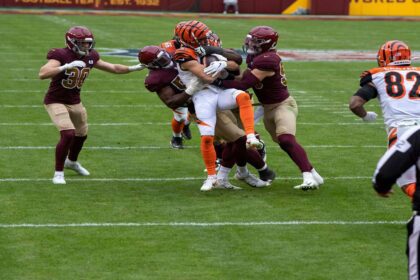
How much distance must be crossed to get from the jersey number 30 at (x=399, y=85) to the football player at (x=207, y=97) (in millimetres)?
1730

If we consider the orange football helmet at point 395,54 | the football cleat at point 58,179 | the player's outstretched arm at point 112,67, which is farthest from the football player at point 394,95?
the football cleat at point 58,179

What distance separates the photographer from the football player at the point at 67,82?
10.2 meters

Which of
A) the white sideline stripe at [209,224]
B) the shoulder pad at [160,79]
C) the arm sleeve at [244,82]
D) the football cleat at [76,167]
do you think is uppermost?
the arm sleeve at [244,82]

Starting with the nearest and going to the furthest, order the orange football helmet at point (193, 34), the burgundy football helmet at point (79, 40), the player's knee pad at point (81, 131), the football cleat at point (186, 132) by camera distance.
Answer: the orange football helmet at point (193, 34) < the burgundy football helmet at point (79, 40) < the player's knee pad at point (81, 131) < the football cleat at point (186, 132)

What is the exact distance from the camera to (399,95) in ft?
27.0

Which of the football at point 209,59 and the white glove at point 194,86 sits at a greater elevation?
the football at point 209,59

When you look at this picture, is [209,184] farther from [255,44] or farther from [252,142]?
[255,44]

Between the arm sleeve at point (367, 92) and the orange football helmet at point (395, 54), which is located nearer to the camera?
the arm sleeve at point (367, 92)

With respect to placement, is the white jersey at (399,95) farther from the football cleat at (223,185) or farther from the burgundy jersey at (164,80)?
the burgundy jersey at (164,80)

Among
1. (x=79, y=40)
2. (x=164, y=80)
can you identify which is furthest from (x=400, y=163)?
(x=79, y=40)

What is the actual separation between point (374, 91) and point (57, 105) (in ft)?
11.4

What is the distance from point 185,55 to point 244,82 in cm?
61

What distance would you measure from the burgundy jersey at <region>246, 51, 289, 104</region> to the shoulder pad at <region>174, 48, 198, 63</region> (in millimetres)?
581

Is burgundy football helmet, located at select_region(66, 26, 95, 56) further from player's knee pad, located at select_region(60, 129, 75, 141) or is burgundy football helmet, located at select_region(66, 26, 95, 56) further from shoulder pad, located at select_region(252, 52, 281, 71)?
shoulder pad, located at select_region(252, 52, 281, 71)
